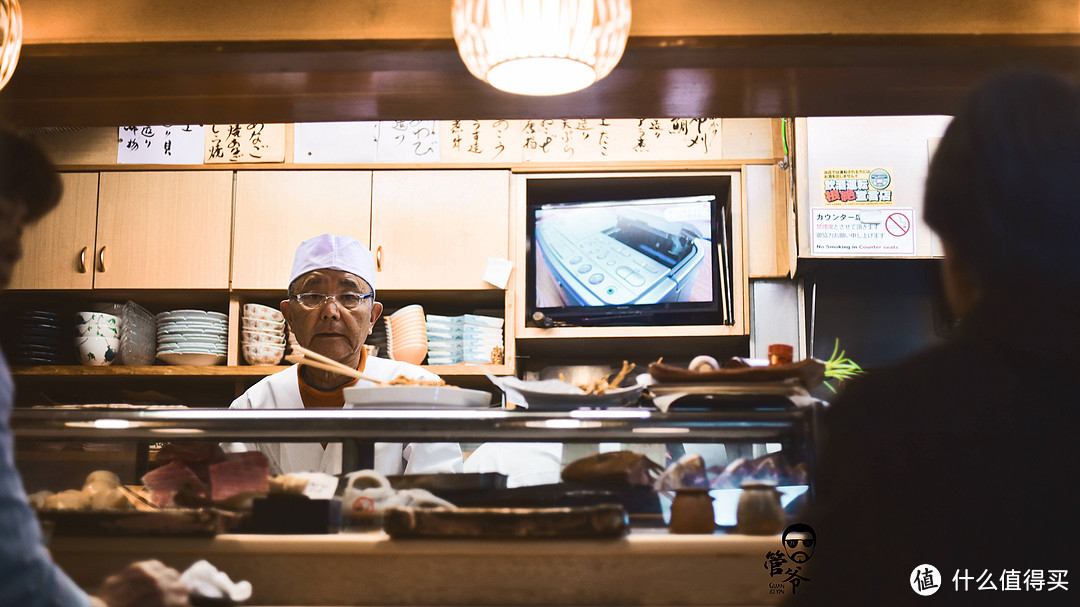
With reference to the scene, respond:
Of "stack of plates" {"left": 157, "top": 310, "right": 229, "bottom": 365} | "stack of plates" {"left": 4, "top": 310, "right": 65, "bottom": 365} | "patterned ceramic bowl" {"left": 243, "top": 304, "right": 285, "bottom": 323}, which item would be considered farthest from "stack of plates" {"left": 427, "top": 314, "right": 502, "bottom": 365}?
"stack of plates" {"left": 4, "top": 310, "right": 65, "bottom": 365}

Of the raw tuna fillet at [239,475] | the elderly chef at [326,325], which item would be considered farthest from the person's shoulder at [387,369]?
the raw tuna fillet at [239,475]

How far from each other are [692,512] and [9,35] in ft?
4.87

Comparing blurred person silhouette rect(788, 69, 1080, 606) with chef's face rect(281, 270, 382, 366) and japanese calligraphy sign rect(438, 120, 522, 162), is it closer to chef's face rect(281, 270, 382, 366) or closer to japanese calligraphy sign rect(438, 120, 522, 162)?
chef's face rect(281, 270, 382, 366)

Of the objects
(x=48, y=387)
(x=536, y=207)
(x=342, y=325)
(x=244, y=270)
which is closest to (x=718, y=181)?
(x=536, y=207)

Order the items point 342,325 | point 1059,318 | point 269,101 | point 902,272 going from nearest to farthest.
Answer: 1. point 1059,318
2. point 269,101
3. point 342,325
4. point 902,272

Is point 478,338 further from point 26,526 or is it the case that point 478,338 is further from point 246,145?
point 26,526

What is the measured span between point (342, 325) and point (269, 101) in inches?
40.6

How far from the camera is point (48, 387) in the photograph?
367 cm

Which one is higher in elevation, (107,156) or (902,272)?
(107,156)

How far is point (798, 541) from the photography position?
4.28 feet

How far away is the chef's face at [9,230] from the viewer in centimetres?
116

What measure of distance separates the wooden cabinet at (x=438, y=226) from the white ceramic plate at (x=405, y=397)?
5.98 feet

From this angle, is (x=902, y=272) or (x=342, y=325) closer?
(x=342, y=325)

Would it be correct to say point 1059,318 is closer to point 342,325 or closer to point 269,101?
point 269,101
